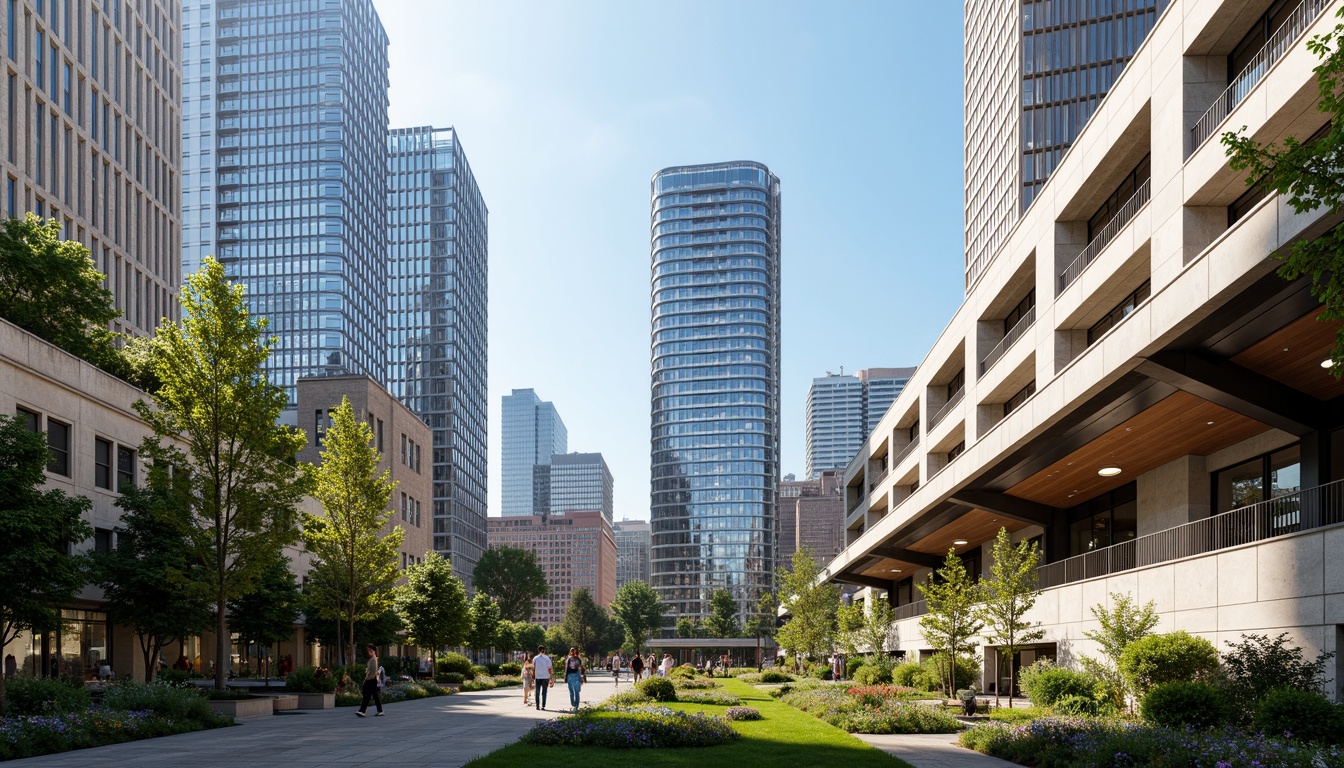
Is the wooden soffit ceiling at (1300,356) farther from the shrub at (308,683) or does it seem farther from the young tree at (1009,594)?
the shrub at (308,683)

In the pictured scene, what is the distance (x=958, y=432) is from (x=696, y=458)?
14786cm

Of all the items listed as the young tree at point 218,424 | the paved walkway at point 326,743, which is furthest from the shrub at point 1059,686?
the young tree at point 218,424

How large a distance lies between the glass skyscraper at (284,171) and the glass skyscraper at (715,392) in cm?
6306

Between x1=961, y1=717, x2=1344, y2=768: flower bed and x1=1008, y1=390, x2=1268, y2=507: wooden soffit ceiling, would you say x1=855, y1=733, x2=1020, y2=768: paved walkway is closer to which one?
x1=961, y1=717, x2=1344, y2=768: flower bed

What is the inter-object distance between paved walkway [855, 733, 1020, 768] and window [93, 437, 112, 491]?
27054 mm

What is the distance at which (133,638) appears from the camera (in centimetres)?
3844

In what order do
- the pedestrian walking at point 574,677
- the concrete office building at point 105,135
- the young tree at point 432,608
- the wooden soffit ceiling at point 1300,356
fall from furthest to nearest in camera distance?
the young tree at point 432,608, the concrete office building at point 105,135, the pedestrian walking at point 574,677, the wooden soffit ceiling at point 1300,356

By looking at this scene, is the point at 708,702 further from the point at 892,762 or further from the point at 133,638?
the point at 133,638

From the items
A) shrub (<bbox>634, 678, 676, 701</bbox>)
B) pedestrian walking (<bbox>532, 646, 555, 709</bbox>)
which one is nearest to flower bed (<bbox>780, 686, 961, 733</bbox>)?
shrub (<bbox>634, 678, 676, 701</bbox>)

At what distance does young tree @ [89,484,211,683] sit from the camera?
3155 cm

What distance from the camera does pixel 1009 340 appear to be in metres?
36.7

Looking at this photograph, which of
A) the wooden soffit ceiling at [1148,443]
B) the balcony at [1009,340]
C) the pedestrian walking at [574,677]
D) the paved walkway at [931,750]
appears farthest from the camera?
the balcony at [1009,340]

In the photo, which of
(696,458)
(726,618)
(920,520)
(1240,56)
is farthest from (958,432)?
(696,458)

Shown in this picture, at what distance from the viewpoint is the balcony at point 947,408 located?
43.3 metres
